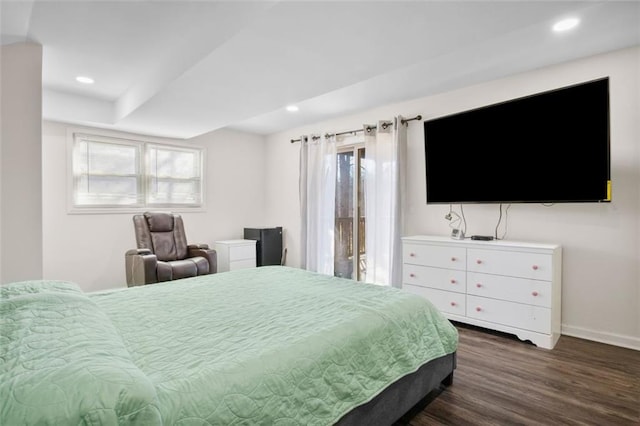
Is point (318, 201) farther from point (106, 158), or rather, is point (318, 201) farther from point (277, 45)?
point (106, 158)

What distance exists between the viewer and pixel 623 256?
277 centimetres

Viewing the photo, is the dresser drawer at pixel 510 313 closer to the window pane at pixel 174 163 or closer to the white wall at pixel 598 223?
the white wall at pixel 598 223

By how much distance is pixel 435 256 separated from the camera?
134 inches

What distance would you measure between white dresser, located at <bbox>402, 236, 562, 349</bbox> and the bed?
120 centimetres

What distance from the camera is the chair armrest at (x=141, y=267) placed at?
12.1 ft

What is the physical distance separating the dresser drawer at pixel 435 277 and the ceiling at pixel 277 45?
199 centimetres

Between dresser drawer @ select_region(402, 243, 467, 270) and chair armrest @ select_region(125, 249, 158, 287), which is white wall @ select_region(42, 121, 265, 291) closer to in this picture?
chair armrest @ select_region(125, 249, 158, 287)

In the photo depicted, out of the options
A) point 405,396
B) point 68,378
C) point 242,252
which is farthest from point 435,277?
point 68,378

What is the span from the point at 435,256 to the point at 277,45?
2.47m

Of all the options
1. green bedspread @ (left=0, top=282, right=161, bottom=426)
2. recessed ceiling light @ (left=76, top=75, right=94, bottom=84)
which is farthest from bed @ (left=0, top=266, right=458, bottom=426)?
recessed ceiling light @ (left=76, top=75, right=94, bottom=84)

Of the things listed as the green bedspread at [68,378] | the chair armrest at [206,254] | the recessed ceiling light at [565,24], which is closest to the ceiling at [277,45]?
the recessed ceiling light at [565,24]

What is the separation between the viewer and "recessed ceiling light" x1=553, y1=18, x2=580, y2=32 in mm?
2332

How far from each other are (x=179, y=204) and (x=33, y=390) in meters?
4.66

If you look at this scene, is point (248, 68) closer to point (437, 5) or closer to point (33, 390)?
point (437, 5)
